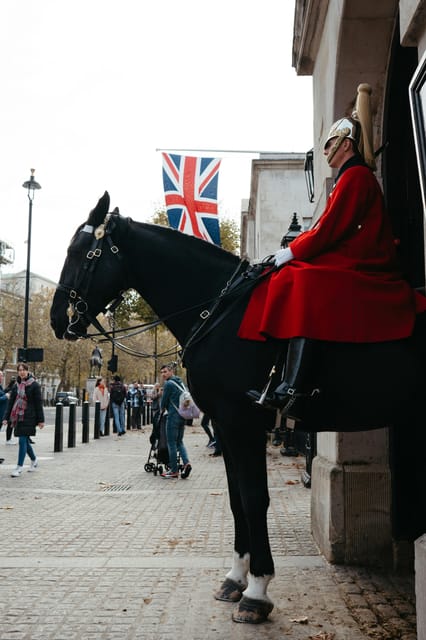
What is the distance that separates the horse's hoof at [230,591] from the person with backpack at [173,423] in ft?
25.4

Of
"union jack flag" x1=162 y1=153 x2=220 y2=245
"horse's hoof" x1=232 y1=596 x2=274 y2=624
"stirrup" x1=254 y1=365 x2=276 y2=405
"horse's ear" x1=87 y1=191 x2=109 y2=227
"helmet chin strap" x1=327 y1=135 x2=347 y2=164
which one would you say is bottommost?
"horse's hoof" x1=232 y1=596 x2=274 y2=624

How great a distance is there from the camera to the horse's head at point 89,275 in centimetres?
515

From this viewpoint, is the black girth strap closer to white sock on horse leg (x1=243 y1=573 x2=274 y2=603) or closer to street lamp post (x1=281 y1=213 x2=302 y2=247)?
white sock on horse leg (x1=243 y1=573 x2=274 y2=603)

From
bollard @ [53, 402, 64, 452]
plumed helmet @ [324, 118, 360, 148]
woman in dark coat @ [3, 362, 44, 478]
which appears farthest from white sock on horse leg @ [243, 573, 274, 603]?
bollard @ [53, 402, 64, 452]

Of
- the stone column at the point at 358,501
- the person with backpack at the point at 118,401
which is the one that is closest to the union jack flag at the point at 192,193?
the stone column at the point at 358,501

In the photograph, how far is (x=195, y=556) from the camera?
6.41 meters

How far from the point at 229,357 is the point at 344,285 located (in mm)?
966

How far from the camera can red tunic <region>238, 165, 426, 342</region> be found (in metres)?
4.06

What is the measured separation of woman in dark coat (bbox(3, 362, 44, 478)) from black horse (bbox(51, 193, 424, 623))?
870 cm

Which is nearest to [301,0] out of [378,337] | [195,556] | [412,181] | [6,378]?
[412,181]

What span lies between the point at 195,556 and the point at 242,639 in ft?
7.39

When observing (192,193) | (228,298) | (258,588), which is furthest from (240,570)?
(192,193)

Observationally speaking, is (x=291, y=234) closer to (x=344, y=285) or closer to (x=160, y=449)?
(x=160, y=449)

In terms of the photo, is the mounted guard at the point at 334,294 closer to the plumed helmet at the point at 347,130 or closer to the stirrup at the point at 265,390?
the stirrup at the point at 265,390
